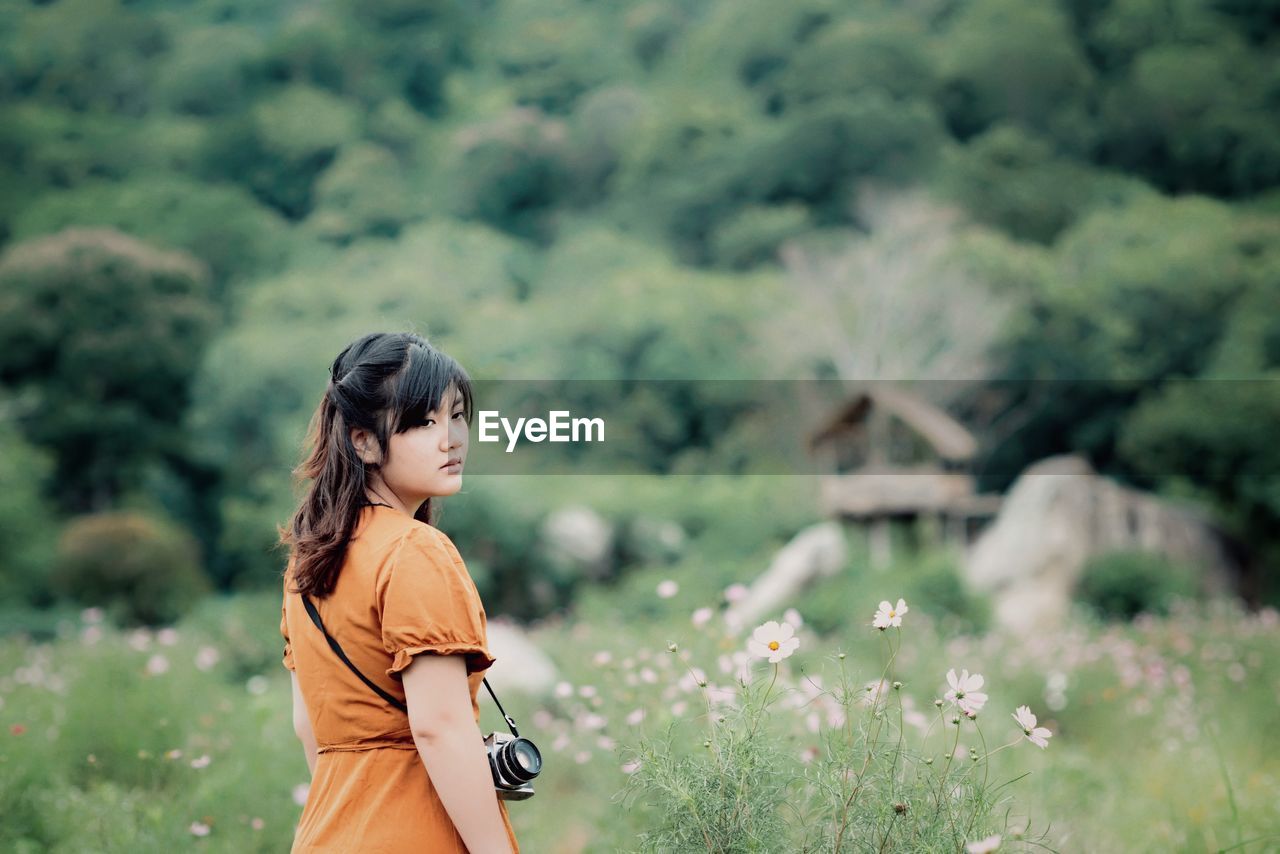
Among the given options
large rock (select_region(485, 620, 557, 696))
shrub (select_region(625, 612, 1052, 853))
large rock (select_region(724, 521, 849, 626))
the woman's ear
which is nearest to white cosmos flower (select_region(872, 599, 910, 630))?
shrub (select_region(625, 612, 1052, 853))

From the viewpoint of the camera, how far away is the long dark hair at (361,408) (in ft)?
4.72

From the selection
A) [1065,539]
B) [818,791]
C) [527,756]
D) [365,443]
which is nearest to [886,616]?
[818,791]

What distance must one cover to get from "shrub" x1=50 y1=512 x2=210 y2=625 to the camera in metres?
15.2

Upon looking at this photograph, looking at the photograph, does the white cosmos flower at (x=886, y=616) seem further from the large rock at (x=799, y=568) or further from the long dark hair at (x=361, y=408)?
the large rock at (x=799, y=568)

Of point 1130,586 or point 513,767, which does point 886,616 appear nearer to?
point 513,767

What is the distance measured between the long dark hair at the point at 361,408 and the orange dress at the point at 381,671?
4 cm

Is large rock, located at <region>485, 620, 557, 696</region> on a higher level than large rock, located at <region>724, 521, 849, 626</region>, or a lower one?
higher

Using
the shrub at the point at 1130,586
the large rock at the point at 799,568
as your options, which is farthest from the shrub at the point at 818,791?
the shrub at the point at 1130,586

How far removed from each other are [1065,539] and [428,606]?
41.7 ft

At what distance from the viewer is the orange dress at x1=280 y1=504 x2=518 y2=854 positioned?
4.27ft

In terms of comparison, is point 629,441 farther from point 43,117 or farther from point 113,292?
point 43,117

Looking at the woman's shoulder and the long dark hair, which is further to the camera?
the long dark hair

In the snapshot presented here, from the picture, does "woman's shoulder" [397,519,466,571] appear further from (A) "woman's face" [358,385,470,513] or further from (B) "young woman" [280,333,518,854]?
(A) "woman's face" [358,385,470,513]

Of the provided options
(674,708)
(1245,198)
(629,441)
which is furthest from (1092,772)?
(1245,198)
